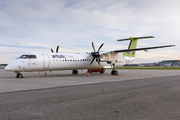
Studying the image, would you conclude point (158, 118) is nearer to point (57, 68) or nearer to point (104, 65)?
point (57, 68)

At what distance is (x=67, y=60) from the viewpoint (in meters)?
20.8

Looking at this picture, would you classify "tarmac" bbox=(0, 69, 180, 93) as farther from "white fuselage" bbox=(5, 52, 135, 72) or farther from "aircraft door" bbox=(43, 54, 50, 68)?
"aircraft door" bbox=(43, 54, 50, 68)

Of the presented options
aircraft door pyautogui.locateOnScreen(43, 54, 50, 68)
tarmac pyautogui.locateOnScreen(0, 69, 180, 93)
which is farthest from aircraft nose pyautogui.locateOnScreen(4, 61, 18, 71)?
aircraft door pyautogui.locateOnScreen(43, 54, 50, 68)

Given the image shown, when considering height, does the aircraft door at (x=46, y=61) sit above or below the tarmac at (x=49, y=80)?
above

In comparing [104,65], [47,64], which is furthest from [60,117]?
[104,65]

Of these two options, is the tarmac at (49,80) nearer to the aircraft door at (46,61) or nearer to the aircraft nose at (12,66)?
the aircraft nose at (12,66)

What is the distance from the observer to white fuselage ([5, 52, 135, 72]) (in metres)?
17.1

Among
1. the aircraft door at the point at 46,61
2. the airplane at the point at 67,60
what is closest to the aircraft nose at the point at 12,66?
the airplane at the point at 67,60

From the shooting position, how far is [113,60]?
23891 millimetres

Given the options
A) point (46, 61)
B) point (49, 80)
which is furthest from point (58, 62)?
point (49, 80)

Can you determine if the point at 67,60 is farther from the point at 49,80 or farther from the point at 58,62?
the point at 49,80

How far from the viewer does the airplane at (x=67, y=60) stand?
17312 millimetres

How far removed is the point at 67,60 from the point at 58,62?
4.70 feet

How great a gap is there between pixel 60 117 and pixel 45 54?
15725 mm
